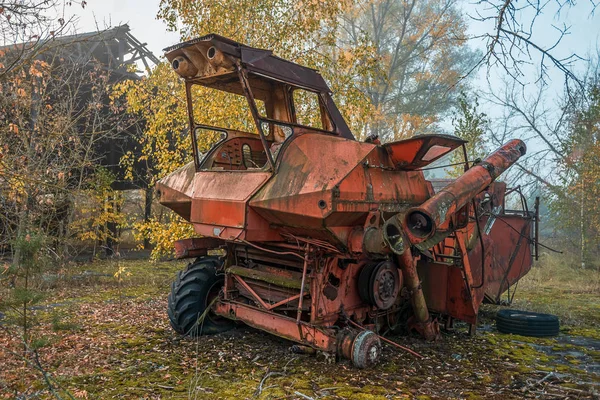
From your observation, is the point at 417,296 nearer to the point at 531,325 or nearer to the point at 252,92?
the point at 531,325

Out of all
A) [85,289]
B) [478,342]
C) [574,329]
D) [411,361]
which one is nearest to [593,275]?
[574,329]

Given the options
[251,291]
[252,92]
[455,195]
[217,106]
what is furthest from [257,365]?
[217,106]

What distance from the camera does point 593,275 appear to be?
12781 mm

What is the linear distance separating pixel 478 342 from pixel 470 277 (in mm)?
888

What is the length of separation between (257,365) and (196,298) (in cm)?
123

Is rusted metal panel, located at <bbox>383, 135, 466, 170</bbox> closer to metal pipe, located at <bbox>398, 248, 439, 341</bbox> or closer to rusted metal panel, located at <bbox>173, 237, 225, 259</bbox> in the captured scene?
metal pipe, located at <bbox>398, 248, 439, 341</bbox>

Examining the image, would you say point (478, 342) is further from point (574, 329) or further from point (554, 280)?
point (554, 280)

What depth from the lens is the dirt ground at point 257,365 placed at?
4180mm

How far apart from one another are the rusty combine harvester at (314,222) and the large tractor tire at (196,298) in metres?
0.01

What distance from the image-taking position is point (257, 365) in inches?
194

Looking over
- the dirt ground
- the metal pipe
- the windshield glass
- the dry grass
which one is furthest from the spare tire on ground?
the windshield glass

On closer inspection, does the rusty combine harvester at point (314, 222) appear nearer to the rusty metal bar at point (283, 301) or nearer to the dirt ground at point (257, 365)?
the rusty metal bar at point (283, 301)

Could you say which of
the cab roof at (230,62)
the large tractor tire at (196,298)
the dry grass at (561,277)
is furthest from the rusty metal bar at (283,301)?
the dry grass at (561,277)

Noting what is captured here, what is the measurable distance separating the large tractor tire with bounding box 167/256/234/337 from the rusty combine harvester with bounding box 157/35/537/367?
0.01 meters
